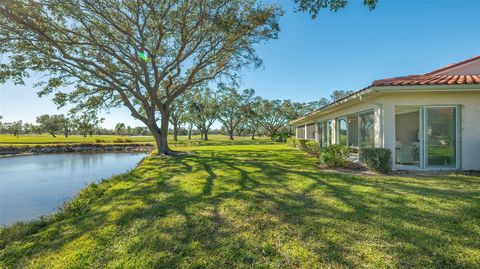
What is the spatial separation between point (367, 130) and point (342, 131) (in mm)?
3296

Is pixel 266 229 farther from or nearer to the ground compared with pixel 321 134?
nearer to the ground

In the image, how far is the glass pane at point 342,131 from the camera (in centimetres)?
1254

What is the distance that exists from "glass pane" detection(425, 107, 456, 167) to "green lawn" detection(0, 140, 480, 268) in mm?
2189

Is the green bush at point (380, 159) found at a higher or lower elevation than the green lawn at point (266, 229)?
higher

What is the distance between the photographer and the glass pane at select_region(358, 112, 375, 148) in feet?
30.2

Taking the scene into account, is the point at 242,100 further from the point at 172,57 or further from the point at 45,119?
the point at 45,119

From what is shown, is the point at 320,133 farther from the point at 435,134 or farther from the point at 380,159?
the point at 380,159

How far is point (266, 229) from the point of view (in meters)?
3.57

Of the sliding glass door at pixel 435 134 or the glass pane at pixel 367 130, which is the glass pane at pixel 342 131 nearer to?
the glass pane at pixel 367 130

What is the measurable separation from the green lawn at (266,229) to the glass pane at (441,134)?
7.18 feet

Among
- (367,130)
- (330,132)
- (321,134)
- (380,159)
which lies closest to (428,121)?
(367,130)

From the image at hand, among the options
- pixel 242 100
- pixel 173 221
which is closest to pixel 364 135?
pixel 173 221

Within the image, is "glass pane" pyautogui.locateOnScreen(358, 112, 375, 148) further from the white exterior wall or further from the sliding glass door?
the white exterior wall

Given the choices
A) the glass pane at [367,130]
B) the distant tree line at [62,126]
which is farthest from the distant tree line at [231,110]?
the glass pane at [367,130]
